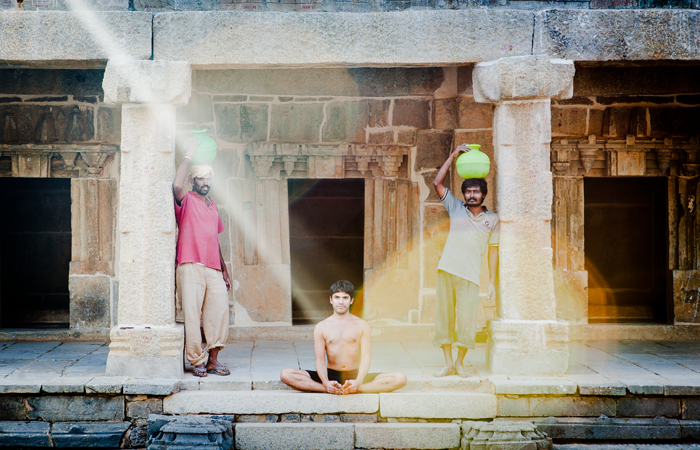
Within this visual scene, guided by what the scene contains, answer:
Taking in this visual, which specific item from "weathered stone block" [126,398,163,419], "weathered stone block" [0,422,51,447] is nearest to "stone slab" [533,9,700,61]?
"weathered stone block" [126,398,163,419]

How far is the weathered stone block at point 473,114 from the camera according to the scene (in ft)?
20.6

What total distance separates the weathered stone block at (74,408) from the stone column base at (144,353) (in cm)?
23

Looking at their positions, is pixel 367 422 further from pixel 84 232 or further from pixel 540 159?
pixel 84 232

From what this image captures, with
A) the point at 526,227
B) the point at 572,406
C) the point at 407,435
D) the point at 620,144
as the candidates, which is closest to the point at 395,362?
the point at 407,435

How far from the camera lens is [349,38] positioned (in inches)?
187

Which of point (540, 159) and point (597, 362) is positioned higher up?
point (540, 159)

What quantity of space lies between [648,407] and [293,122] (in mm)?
4135

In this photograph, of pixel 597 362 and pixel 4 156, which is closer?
pixel 597 362

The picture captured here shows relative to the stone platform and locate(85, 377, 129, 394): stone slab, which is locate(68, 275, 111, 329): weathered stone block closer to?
the stone platform

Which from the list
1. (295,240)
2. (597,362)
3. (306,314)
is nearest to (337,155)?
(295,240)

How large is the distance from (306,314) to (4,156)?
363 cm

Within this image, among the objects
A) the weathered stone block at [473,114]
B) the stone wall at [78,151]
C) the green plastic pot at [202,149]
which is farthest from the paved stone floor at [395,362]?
the weathered stone block at [473,114]

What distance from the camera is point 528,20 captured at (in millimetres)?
4758

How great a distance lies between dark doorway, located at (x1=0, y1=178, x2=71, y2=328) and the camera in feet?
23.5
